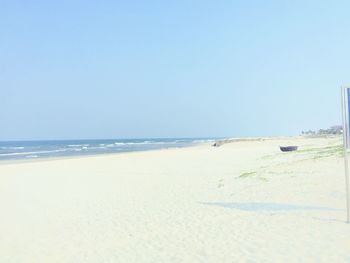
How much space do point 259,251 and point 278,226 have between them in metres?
1.51

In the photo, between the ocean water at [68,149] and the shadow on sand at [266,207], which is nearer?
the shadow on sand at [266,207]

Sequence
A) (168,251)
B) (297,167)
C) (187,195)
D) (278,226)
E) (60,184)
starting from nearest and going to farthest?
(168,251) → (278,226) → (187,195) → (297,167) → (60,184)

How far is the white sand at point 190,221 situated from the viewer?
621 cm

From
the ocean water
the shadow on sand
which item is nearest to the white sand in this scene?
the shadow on sand

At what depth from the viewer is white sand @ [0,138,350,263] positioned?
6207 mm

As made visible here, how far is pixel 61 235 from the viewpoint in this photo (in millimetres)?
7859

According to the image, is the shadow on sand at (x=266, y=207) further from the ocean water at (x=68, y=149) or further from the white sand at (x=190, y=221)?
the ocean water at (x=68, y=149)

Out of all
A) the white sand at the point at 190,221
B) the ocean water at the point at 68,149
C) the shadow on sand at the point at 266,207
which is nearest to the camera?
the white sand at the point at 190,221

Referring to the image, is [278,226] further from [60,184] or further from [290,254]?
[60,184]

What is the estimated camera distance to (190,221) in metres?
8.31

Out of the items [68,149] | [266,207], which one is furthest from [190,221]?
[68,149]

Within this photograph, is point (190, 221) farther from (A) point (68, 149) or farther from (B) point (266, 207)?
(A) point (68, 149)

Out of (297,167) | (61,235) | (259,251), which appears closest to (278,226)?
(259,251)

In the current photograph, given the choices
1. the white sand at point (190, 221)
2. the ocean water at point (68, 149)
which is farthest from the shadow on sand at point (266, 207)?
the ocean water at point (68, 149)
